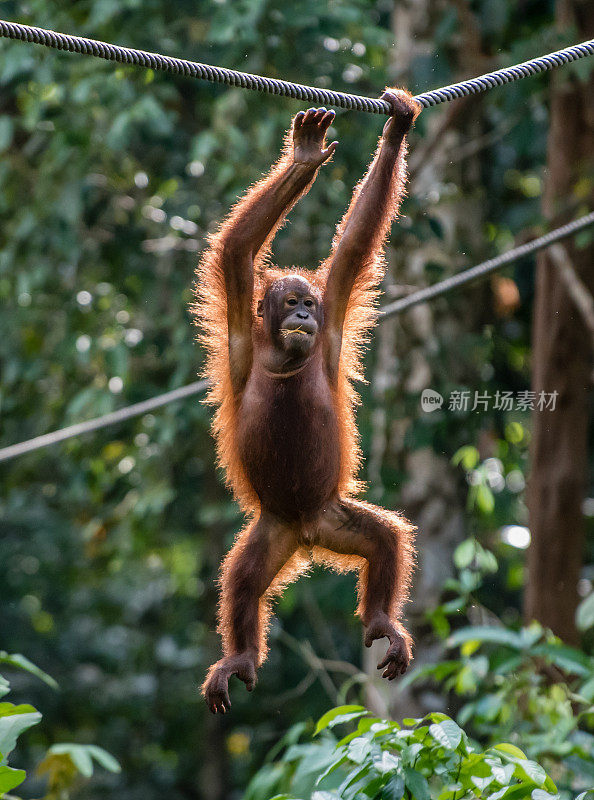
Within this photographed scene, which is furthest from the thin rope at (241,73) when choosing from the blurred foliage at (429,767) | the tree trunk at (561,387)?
the tree trunk at (561,387)

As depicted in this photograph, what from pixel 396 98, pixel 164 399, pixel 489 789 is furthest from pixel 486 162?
pixel 489 789

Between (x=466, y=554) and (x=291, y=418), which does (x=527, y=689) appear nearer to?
(x=466, y=554)

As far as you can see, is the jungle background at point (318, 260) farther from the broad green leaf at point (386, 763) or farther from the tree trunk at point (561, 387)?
the broad green leaf at point (386, 763)

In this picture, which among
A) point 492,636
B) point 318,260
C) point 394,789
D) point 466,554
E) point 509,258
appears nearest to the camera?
point 394,789

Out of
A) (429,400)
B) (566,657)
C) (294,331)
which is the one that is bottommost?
(566,657)

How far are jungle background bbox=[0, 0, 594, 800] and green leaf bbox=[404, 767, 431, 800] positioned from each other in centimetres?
153

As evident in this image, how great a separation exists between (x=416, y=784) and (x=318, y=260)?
13.2ft

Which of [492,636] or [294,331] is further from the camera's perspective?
[492,636]

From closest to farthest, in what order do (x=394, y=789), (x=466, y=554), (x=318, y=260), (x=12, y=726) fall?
(x=394, y=789) < (x=12, y=726) < (x=466, y=554) < (x=318, y=260)

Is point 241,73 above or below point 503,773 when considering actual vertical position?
above

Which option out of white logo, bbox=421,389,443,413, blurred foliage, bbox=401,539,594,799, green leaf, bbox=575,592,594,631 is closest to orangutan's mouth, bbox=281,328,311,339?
blurred foliage, bbox=401,539,594,799

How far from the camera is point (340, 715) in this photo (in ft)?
9.07

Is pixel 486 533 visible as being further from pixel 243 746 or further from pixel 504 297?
pixel 243 746

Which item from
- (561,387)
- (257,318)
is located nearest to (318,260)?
(561,387)
